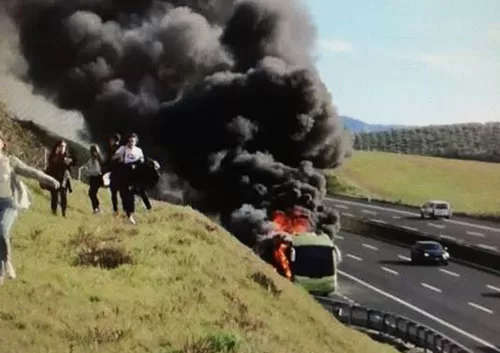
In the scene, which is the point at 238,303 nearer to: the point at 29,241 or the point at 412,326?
the point at 29,241

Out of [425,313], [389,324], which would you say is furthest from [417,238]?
[389,324]

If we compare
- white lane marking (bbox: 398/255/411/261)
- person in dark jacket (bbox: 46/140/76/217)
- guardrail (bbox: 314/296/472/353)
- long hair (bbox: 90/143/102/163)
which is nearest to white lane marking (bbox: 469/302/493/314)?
guardrail (bbox: 314/296/472/353)

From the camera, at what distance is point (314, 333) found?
17.2 metres

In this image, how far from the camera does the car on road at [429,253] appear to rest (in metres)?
60.8

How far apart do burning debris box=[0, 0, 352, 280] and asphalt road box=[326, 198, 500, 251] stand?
22.6 metres

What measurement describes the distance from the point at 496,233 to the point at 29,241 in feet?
209

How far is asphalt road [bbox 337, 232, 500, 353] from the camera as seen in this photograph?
41.0m

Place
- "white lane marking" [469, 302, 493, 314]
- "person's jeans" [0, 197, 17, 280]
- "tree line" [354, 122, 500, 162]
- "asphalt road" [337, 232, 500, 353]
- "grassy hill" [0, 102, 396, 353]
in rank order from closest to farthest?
"person's jeans" [0, 197, 17, 280]
"grassy hill" [0, 102, 396, 353]
"asphalt road" [337, 232, 500, 353]
"white lane marking" [469, 302, 493, 314]
"tree line" [354, 122, 500, 162]

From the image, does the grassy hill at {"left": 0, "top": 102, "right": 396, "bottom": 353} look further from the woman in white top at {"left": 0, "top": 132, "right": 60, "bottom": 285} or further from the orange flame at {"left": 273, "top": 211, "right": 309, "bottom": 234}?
the orange flame at {"left": 273, "top": 211, "right": 309, "bottom": 234}

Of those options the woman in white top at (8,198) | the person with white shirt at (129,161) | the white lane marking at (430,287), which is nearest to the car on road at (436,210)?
the white lane marking at (430,287)

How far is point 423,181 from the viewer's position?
117m

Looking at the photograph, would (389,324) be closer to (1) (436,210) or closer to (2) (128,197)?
(2) (128,197)

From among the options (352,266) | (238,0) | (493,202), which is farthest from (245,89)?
(493,202)

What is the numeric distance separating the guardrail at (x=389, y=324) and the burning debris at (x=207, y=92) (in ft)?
31.8
